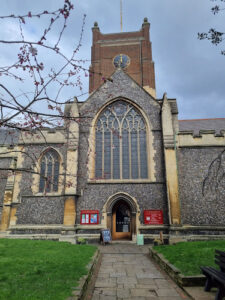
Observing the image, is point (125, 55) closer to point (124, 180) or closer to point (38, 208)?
point (124, 180)

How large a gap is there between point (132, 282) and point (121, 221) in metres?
9.01

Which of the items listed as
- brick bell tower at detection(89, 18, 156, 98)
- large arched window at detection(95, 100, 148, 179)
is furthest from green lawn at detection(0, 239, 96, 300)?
brick bell tower at detection(89, 18, 156, 98)

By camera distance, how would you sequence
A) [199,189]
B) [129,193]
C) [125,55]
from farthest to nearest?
[125,55], [129,193], [199,189]

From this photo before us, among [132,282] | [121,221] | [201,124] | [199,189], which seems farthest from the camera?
[201,124]

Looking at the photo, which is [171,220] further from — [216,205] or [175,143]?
[175,143]

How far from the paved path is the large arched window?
6.72 m

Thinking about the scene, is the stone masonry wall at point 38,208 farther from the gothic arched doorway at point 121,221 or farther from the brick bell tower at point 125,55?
the brick bell tower at point 125,55

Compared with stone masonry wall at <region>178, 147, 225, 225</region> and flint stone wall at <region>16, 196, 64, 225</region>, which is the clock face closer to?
stone masonry wall at <region>178, 147, 225, 225</region>

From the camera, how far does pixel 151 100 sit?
15828mm

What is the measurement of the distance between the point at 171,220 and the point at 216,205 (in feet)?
9.75

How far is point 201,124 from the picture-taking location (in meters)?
20.9

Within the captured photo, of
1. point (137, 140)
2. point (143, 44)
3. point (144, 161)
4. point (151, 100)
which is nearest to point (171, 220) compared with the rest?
point (144, 161)

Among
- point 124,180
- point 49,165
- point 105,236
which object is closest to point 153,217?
point 124,180

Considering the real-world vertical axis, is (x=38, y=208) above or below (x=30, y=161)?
below
